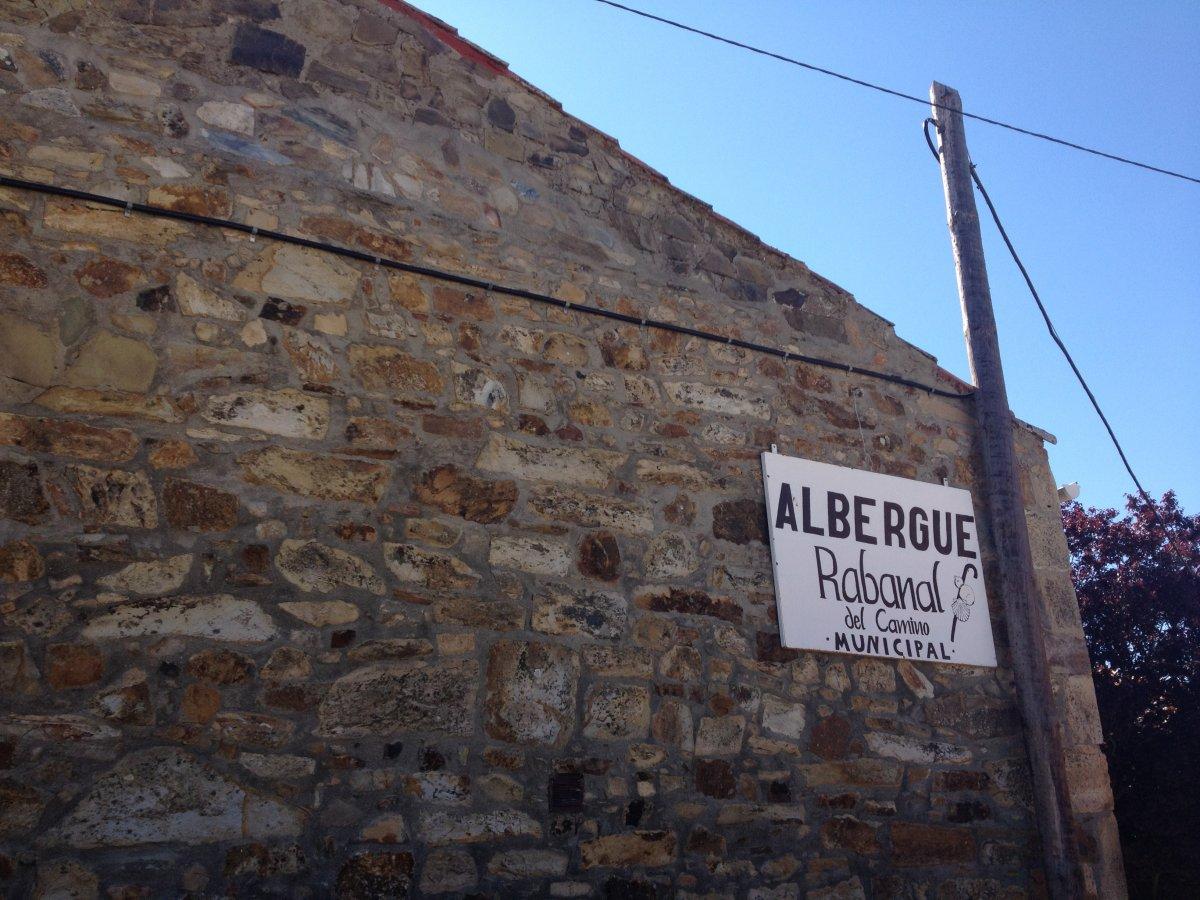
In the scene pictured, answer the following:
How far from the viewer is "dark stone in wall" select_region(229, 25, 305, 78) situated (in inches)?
148

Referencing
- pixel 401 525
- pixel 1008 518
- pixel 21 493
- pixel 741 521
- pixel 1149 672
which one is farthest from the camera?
pixel 1149 672

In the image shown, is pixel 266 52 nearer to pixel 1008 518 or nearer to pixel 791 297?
pixel 791 297

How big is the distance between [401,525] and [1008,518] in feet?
9.60

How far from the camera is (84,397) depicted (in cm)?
307

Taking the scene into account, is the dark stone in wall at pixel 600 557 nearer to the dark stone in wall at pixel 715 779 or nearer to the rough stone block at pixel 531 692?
the rough stone block at pixel 531 692

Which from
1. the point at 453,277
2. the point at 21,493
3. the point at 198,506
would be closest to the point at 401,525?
the point at 198,506

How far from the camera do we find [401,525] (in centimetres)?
338

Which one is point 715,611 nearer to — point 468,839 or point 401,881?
point 468,839

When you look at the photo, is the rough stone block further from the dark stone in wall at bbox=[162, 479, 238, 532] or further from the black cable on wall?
the black cable on wall

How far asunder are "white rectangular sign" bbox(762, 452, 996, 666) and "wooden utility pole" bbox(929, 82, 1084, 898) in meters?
0.15

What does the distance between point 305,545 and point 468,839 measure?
1079 mm

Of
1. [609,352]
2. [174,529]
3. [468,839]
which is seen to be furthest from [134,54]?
[468,839]

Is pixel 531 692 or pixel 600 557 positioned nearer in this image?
pixel 531 692

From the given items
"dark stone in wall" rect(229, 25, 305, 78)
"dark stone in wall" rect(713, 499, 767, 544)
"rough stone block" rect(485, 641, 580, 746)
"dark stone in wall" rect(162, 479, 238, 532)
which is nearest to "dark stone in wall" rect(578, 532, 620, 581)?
"rough stone block" rect(485, 641, 580, 746)
